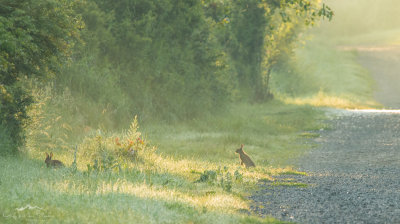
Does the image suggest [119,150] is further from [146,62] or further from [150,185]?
[146,62]

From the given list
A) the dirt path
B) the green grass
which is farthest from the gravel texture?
the green grass

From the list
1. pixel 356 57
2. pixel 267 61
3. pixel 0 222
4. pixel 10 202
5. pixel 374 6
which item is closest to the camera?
pixel 0 222

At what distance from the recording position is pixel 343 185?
9672 millimetres

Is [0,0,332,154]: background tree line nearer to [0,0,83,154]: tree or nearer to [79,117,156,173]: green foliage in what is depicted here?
[0,0,83,154]: tree

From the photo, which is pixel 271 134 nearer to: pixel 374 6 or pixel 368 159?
pixel 368 159

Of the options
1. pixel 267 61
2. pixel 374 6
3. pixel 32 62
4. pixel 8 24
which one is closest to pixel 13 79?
pixel 32 62

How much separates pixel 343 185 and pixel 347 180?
2.09 feet

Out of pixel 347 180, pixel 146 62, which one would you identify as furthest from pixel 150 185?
pixel 146 62

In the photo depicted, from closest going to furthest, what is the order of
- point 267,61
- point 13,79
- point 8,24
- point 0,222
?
point 0,222 < point 8,24 < point 13,79 < point 267,61

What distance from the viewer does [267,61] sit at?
26859 millimetres

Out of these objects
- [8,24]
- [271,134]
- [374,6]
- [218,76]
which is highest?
[374,6]

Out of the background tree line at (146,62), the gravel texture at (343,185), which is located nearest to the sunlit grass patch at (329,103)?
the background tree line at (146,62)

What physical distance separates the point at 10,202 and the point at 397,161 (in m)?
9.22

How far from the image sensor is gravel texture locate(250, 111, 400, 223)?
7.43m
